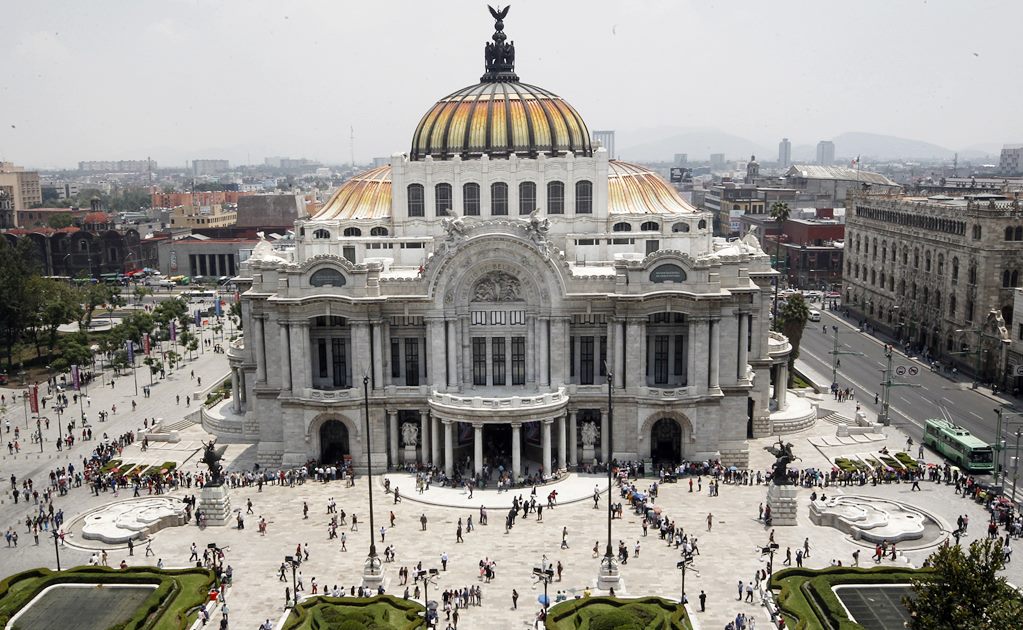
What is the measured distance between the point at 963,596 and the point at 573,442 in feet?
122

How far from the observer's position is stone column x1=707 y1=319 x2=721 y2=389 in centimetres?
7456

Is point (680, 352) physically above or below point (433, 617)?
above

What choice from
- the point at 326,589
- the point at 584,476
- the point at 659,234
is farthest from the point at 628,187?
the point at 326,589

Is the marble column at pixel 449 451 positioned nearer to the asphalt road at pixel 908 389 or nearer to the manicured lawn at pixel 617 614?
the manicured lawn at pixel 617 614

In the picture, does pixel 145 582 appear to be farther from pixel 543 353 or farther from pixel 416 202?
pixel 416 202

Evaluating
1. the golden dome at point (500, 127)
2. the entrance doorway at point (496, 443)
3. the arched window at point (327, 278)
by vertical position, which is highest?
the golden dome at point (500, 127)

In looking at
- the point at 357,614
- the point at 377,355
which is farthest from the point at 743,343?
the point at 357,614

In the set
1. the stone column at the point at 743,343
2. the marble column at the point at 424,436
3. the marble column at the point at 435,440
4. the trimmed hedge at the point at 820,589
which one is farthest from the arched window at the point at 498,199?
the trimmed hedge at the point at 820,589

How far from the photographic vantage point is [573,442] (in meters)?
76.2

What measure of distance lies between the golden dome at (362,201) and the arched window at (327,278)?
14312 mm

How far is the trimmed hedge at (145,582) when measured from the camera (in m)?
50.9

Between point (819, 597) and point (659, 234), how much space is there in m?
38.3

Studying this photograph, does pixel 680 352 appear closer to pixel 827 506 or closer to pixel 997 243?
pixel 827 506

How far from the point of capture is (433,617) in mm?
51406
